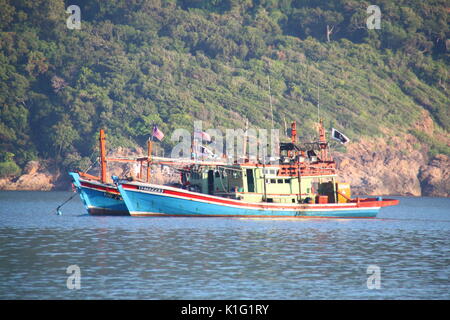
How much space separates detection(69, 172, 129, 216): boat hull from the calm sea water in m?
4.91

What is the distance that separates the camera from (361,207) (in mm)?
85125

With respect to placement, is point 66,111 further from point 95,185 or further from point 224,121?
point 95,185

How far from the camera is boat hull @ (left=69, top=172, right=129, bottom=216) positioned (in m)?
82.4

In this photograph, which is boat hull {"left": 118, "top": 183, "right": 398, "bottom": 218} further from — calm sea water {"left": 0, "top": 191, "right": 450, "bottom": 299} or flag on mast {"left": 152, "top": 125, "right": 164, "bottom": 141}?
flag on mast {"left": 152, "top": 125, "right": 164, "bottom": 141}

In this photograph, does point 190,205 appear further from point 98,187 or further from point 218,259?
point 218,259

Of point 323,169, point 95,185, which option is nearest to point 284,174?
point 323,169

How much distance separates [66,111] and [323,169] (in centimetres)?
12143

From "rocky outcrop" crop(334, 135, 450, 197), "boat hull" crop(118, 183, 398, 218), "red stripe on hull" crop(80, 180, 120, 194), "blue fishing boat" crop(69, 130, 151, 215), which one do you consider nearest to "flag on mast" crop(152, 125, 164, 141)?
"blue fishing boat" crop(69, 130, 151, 215)

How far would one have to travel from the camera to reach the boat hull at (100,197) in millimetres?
82438

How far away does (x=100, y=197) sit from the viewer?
84.2 m

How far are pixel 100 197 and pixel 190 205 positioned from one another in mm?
10656

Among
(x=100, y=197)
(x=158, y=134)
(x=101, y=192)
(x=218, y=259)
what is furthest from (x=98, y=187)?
(x=218, y=259)

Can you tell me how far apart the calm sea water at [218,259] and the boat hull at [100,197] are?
16.1 ft

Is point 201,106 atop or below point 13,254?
atop
